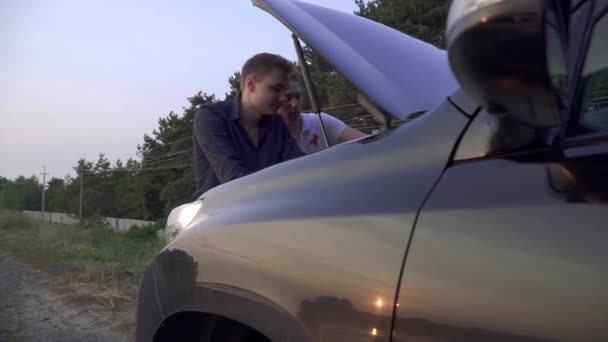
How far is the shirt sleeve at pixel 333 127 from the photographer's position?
10.3 feet

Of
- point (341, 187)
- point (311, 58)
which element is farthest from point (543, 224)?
point (311, 58)

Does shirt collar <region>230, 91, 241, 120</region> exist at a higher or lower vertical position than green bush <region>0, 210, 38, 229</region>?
higher

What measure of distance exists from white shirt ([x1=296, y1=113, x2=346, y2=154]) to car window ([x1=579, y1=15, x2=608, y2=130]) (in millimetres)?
1918

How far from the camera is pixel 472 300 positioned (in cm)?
110

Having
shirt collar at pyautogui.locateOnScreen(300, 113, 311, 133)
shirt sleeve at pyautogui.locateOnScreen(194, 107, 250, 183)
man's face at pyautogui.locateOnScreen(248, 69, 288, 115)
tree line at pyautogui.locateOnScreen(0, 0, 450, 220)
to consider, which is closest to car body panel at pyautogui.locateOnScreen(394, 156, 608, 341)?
shirt sleeve at pyautogui.locateOnScreen(194, 107, 250, 183)

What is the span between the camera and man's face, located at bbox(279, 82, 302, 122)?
328cm

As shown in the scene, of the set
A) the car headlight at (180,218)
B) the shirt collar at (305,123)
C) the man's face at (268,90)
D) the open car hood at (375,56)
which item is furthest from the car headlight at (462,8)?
the shirt collar at (305,123)

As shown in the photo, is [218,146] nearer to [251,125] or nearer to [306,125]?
[251,125]

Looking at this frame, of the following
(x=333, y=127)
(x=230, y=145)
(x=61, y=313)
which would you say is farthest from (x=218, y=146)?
(x=61, y=313)

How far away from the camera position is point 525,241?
1.07 m

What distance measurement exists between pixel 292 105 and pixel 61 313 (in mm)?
3993

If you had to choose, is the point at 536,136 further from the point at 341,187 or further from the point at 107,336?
the point at 107,336

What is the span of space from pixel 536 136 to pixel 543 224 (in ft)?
0.64

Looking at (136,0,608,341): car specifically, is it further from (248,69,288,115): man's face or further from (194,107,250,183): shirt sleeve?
(248,69,288,115): man's face
